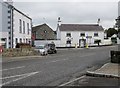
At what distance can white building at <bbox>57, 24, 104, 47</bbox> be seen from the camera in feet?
304

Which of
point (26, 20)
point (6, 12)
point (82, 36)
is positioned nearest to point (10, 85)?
point (6, 12)

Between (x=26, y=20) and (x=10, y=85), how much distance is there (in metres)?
44.1

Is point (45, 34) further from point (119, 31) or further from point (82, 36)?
point (119, 31)

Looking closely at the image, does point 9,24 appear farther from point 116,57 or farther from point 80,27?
point 80,27

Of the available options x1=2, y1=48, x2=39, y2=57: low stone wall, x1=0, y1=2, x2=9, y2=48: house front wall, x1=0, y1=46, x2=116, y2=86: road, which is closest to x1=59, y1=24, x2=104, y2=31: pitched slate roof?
x1=0, y1=2, x2=9, y2=48: house front wall

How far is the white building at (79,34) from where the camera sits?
304 ft

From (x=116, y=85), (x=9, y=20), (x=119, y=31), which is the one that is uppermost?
(x=9, y=20)

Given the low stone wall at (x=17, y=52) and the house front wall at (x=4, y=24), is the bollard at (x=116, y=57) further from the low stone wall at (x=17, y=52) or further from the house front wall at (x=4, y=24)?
the house front wall at (x=4, y=24)

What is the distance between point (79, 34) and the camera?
9462 cm

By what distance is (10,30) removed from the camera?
143 feet

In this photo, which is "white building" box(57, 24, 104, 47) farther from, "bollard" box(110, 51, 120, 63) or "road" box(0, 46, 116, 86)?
"bollard" box(110, 51, 120, 63)

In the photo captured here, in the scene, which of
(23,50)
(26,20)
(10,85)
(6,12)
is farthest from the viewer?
(26,20)

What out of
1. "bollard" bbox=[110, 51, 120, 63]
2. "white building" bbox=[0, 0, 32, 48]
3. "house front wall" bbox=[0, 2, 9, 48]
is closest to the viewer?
"bollard" bbox=[110, 51, 120, 63]

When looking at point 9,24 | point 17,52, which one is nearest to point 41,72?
point 17,52
